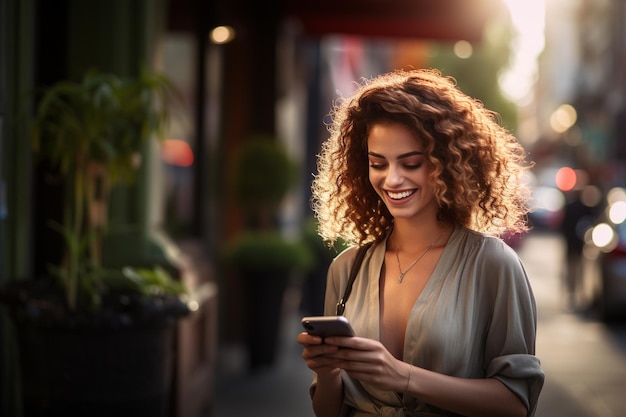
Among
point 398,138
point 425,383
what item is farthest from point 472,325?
point 398,138

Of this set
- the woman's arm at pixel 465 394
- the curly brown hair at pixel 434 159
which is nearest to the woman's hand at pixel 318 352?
the woman's arm at pixel 465 394

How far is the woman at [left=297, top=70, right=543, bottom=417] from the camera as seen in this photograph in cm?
276

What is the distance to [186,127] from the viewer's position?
10.1 m

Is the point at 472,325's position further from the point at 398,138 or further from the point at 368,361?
the point at 398,138

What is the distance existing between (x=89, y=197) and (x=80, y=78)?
1.51 m

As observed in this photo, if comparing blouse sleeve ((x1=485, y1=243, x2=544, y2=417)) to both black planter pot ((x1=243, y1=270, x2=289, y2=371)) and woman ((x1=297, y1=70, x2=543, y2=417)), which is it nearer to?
woman ((x1=297, y1=70, x2=543, y2=417))

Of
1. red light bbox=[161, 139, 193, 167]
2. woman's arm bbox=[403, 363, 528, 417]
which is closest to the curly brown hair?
woman's arm bbox=[403, 363, 528, 417]

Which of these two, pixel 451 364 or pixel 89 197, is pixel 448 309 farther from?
pixel 89 197

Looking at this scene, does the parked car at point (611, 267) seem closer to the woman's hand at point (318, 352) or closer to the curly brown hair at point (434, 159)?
the curly brown hair at point (434, 159)

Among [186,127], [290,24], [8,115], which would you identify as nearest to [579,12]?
[290,24]

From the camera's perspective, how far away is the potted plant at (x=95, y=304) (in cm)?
460

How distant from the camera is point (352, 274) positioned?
3.06 metres

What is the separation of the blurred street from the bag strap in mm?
4617

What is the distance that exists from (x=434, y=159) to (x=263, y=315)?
684cm
